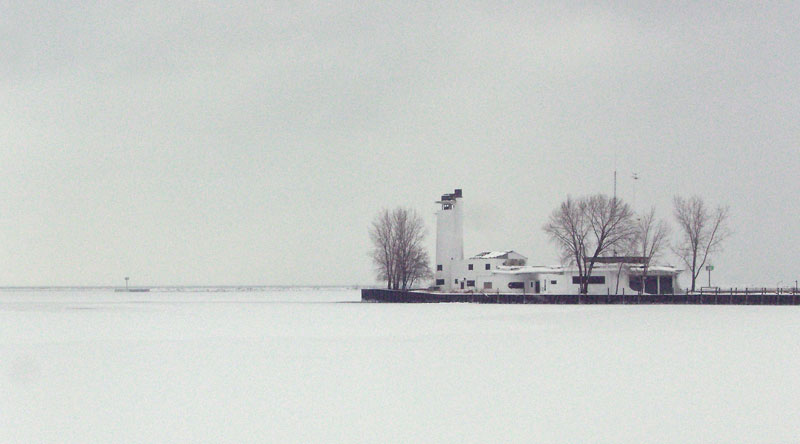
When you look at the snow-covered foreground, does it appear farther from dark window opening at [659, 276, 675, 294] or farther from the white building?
dark window opening at [659, 276, 675, 294]

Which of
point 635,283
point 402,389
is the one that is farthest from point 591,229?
point 402,389

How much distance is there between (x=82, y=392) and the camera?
19.5 m

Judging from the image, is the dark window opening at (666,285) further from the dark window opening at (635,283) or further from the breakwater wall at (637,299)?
the breakwater wall at (637,299)

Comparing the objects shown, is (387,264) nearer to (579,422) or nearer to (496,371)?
(496,371)

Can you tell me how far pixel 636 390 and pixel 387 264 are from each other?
8643cm

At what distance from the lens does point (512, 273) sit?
86.9 m

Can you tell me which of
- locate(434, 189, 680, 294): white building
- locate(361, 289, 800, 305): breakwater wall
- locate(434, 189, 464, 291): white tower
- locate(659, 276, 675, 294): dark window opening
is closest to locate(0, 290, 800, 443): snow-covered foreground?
locate(361, 289, 800, 305): breakwater wall

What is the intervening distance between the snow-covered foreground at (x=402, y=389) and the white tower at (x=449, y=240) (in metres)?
58.8

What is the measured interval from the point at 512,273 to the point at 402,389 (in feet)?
224

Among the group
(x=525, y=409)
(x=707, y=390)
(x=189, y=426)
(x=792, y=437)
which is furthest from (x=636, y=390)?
(x=189, y=426)

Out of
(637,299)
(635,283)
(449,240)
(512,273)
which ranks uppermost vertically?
(449,240)

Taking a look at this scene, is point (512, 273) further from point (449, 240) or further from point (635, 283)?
point (635, 283)

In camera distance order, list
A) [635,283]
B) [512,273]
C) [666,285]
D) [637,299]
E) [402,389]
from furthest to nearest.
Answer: [512,273] → [666,285] → [635,283] → [637,299] → [402,389]

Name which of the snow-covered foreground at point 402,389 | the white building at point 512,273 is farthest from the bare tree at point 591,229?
the snow-covered foreground at point 402,389
